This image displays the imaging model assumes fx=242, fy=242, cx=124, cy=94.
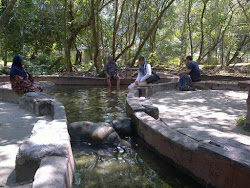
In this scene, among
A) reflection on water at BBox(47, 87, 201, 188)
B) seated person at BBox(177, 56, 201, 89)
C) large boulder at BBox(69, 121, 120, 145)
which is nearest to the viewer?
reflection on water at BBox(47, 87, 201, 188)

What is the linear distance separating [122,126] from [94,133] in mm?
654

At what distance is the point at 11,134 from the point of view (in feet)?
13.4

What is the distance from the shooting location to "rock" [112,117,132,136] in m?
4.95

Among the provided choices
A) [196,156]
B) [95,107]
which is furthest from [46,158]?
[95,107]

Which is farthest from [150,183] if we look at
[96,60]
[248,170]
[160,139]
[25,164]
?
[96,60]

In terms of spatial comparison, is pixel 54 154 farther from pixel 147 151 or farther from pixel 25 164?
pixel 147 151

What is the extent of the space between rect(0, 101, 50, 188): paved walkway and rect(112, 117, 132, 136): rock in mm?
1642

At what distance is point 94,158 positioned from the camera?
13.1 ft

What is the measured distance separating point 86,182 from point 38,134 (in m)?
0.90

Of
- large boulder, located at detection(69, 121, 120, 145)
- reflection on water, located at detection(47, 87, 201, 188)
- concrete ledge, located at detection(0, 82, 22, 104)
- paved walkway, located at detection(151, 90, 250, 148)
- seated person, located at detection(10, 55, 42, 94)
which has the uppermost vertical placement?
seated person, located at detection(10, 55, 42, 94)

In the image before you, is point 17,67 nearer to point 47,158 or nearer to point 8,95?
point 8,95

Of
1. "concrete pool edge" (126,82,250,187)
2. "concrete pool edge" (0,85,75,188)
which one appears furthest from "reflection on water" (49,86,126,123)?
"concrete pool edge" (0,85,75,188)

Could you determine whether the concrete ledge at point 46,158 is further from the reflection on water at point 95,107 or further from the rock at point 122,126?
the reflection on water at point 95,107

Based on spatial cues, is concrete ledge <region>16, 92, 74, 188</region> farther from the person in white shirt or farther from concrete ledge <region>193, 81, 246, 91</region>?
concrete ledge <region>193, 81, 246, 91</region>
